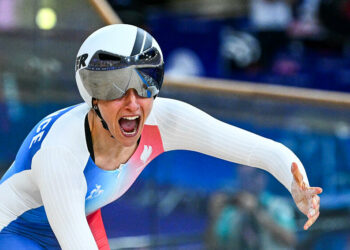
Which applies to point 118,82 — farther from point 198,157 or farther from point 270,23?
point 270,23

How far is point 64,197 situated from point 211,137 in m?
0.72

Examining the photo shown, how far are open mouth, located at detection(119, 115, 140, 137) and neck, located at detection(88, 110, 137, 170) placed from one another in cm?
15

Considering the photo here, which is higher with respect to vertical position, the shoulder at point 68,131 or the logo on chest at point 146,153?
the shoulder at point 68,131

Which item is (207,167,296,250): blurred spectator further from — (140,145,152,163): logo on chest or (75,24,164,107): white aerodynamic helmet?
(75,24,164,107): white aerodynamic helmet

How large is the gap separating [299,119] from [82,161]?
2624mm

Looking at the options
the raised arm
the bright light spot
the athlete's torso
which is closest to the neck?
the athlete's torso

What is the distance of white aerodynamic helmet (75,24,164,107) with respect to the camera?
269cm

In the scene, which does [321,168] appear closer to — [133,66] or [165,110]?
[165,110]

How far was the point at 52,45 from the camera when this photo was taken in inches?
203

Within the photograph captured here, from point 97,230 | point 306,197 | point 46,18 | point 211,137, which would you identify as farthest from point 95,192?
point 46,18

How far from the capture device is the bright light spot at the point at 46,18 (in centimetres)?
514

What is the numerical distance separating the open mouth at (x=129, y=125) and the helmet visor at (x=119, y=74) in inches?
3.6

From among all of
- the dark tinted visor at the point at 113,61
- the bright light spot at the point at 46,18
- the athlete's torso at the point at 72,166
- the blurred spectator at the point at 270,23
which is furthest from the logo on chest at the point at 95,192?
the blurred spectator at the point at 270,23

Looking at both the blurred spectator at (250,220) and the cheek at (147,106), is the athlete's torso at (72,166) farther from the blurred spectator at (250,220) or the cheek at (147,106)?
the blurred spectator at (250,220)
